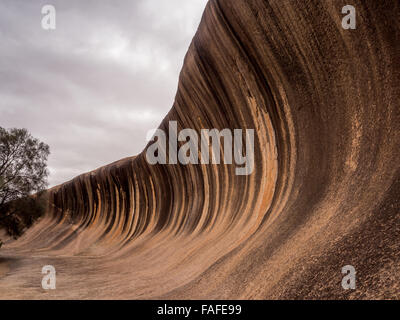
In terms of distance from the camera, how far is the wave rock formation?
2355 mm

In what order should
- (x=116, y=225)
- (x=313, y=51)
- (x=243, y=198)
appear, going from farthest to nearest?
(x=116, y=225) < (x=243, y=198) < (x=313, y=51)

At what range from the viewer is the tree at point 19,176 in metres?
14.4

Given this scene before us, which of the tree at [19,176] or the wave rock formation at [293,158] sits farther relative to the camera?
the tree at [19,176]

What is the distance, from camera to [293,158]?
4551mm

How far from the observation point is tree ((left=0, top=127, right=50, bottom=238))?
14.4 m

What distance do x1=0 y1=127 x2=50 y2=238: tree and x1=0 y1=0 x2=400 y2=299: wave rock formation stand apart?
8512mm

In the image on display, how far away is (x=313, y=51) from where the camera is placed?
3.89 m

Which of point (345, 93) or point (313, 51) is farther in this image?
point (313, 51)

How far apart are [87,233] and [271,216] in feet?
63.7

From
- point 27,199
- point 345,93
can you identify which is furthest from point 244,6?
point 27,199

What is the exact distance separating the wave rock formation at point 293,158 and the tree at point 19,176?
335 inches

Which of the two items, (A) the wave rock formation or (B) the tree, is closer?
(A) the wave rock formation
